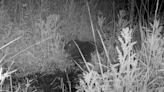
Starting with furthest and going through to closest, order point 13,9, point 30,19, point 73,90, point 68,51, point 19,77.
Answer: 1. point 13,9
2. point 30,19
3. point 68,51
4. point 19,77
5. point 73,90

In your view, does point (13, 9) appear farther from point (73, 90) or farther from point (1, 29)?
point (73, 90)

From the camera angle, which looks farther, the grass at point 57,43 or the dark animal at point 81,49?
the dark animal at point 81,49

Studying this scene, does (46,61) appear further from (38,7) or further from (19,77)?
(38,7)

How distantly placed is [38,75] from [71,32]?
45.9 inches

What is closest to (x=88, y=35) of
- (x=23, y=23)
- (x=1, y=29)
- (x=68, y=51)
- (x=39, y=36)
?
(x=68, y=51)

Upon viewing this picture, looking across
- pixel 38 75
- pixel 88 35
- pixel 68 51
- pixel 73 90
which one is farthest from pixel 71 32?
pixel 73 90

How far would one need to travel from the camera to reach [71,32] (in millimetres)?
3766

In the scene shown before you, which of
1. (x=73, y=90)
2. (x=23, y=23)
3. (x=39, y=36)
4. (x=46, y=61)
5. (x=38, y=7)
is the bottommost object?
(x=73, y=90)

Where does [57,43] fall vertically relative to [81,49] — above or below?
above

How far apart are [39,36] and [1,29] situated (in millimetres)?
572

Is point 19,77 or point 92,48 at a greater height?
point 92,48

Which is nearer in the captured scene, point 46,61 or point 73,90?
point 73,90

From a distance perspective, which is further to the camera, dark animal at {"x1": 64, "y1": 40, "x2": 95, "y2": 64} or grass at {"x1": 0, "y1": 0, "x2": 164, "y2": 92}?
dark animal at {"x1": 64, "y1": 40, "x2": 95, "y2": 64}

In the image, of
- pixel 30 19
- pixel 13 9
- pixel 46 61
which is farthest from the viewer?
pixel 13 9
